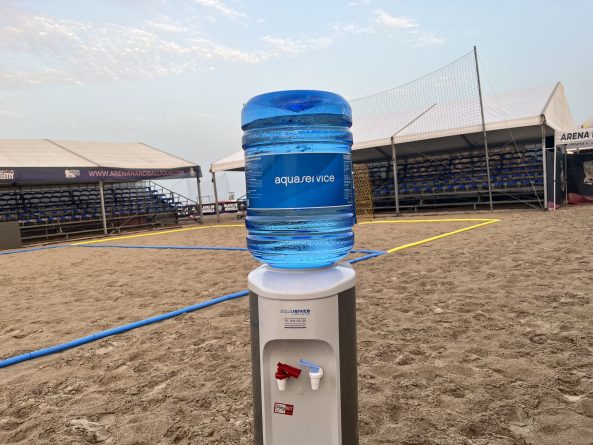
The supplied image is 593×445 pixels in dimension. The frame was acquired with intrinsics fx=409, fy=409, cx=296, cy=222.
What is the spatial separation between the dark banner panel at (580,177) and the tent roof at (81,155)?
14518mm

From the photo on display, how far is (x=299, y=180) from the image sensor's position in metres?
1.39

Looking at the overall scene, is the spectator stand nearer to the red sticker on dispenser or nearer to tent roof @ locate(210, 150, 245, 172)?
tent roof @ locate(210, 150, 245, 172)

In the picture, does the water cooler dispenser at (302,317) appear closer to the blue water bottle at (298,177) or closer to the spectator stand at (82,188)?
the blue water bottle at (298,177)

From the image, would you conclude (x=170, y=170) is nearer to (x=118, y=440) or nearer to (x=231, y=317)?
(x=231, y=317)

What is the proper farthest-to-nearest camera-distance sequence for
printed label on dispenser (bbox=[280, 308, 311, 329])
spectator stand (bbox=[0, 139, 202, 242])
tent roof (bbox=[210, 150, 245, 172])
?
tent roof (bbox=[210, 150, 245, 172]) < spectator stand (bbox=[0, 139, 202, 242]) < printed label on dispenser (bbox=[280, 308, 311, 329])

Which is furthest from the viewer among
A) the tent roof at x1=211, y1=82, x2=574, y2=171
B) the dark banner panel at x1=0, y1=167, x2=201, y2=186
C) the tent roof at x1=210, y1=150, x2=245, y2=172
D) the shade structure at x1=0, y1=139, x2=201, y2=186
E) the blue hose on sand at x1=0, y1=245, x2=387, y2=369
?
the tent roof at x1=210, y1=150, x2=245, y2=172

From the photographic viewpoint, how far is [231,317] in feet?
12.8

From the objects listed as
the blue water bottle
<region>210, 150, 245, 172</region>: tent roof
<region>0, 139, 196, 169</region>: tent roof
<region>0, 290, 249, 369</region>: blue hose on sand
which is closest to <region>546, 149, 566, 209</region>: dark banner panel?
<region>210, 150, 245, 172</region>: tent roof

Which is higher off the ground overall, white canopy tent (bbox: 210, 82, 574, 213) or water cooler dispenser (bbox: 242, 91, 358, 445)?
white canopy tent (bbox: 210, 82, 574, 213)

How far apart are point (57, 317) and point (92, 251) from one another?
650 centimetres

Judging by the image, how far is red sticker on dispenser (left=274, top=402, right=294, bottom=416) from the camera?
1.39 m

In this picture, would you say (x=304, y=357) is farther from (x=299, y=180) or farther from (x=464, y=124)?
(x=464, y=124)

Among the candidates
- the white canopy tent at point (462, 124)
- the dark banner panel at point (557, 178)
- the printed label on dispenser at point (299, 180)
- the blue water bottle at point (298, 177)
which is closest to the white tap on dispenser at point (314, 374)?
the blue water bottle at point (298, 177)

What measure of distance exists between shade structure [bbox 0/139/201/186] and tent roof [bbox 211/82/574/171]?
243 centimetres
